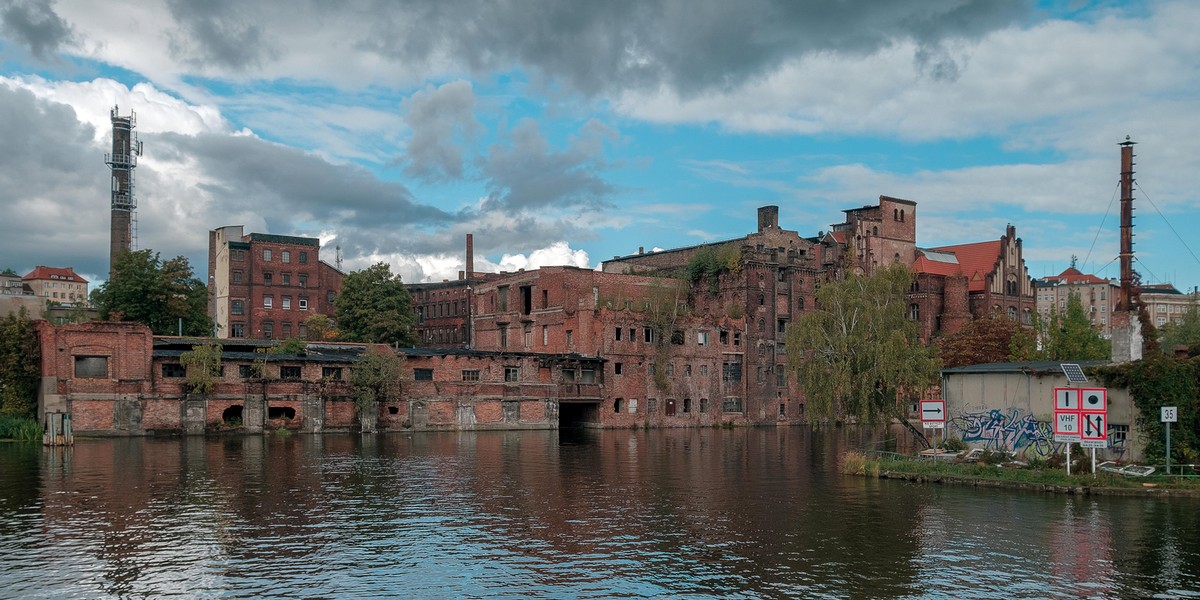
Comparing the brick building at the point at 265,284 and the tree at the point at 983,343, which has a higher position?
the brick building at the point at 265,284

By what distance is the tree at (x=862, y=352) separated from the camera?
46.4 meters

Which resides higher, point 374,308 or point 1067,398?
point 374,308

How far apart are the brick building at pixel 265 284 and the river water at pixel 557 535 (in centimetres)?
5672

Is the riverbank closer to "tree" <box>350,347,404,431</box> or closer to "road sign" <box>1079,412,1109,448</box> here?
"road sign" <box>1079,412,1109,448</box>

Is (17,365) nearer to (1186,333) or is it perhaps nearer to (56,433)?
(56,433)

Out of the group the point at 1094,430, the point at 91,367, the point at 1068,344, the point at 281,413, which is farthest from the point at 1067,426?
the point at 91,367

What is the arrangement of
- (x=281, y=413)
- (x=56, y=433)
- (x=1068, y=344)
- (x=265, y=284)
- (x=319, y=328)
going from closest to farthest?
(x=56, y=433) < (x=281, y=413) < (x=1068, y=344) < (x=319, y=328) < (x=265, y=284)

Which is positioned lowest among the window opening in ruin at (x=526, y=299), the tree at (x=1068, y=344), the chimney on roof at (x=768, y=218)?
the tree at (x=1068, y=344)

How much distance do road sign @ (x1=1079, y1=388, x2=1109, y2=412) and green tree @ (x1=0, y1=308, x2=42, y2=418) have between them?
6021 cm

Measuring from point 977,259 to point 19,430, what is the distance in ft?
295

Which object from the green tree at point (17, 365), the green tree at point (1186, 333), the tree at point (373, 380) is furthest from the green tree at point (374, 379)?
the green tree at point (1186, 333)

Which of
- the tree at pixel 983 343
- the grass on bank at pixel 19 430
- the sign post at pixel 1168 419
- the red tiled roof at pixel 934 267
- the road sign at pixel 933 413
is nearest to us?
the sign post at pixel 1168 419

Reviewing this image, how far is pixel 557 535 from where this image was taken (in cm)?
2845

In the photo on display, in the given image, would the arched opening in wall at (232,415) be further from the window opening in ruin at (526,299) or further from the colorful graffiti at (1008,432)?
the colorful graffiti at (1008,432)
